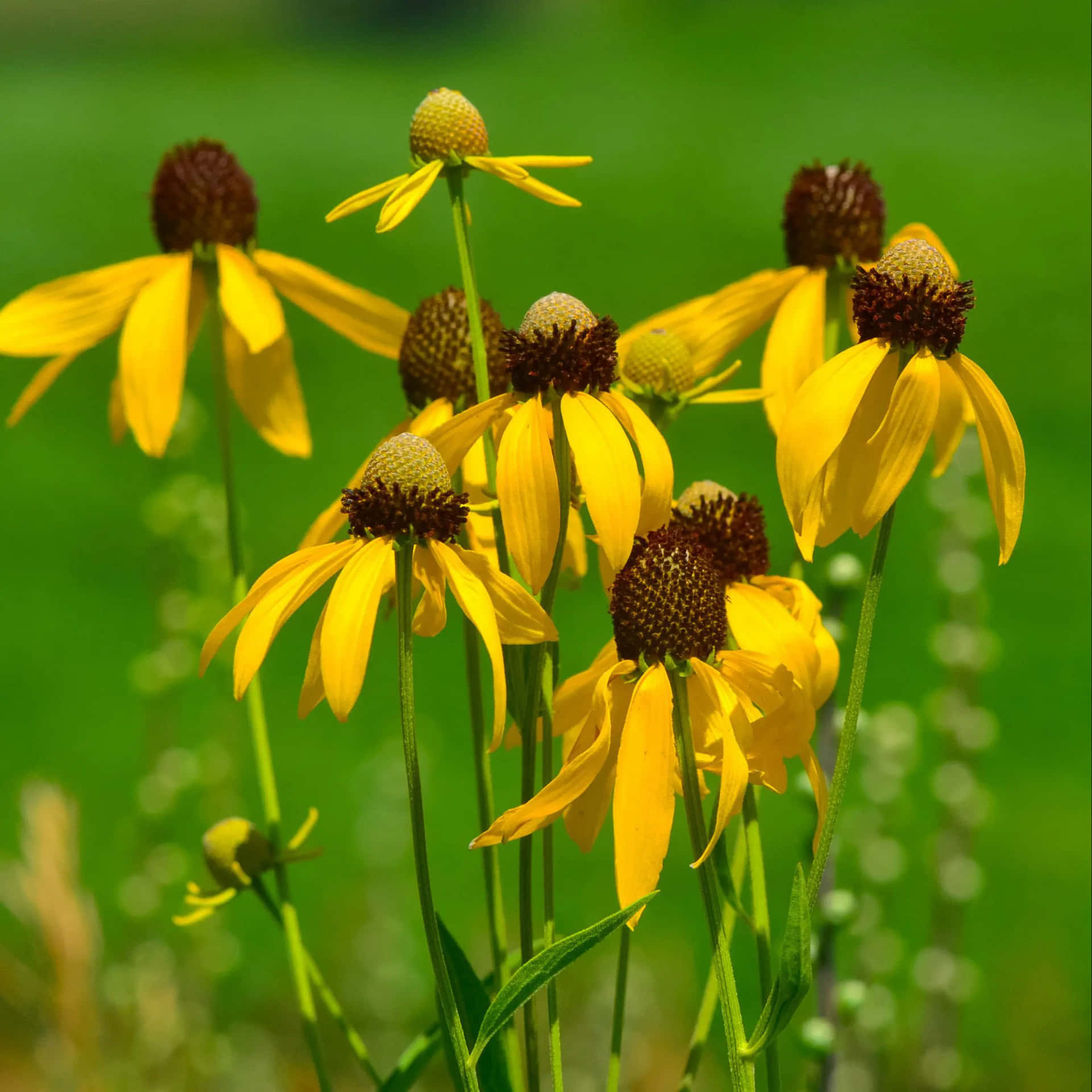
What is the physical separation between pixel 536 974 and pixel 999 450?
0.99 ft

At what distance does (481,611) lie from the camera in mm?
594

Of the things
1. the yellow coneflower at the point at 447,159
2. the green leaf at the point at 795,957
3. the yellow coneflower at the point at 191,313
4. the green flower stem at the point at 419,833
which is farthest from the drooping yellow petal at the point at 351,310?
the green leaf at the point at 795,957

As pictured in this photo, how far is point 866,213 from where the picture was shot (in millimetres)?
1009

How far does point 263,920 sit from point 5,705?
795 millimetres

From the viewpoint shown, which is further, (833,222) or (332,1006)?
(833,222)

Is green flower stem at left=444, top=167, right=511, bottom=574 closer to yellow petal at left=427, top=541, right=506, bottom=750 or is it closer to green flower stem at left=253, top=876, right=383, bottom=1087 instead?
yellow petal at left=427, top=541, right=506, bottom=750

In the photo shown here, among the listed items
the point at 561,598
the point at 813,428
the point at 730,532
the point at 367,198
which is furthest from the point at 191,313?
the point at 561,598

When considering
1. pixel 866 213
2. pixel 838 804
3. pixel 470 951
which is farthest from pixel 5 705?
pixel 838 804

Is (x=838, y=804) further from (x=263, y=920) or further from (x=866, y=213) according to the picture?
(x=263, y=920)

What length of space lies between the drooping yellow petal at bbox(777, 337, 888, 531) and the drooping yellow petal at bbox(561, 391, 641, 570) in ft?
0.23

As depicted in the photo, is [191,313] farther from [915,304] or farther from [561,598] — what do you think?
[561,598]

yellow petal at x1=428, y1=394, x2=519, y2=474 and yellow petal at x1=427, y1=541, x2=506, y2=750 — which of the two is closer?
yellow petal at x1=427, y1=541, x2=506, y2=750

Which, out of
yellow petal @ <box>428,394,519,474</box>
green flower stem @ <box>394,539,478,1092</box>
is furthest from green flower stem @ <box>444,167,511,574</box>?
green flower stem @ <box>394,539,478,1092</box>

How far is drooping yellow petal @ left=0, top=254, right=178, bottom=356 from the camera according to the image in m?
0.90
